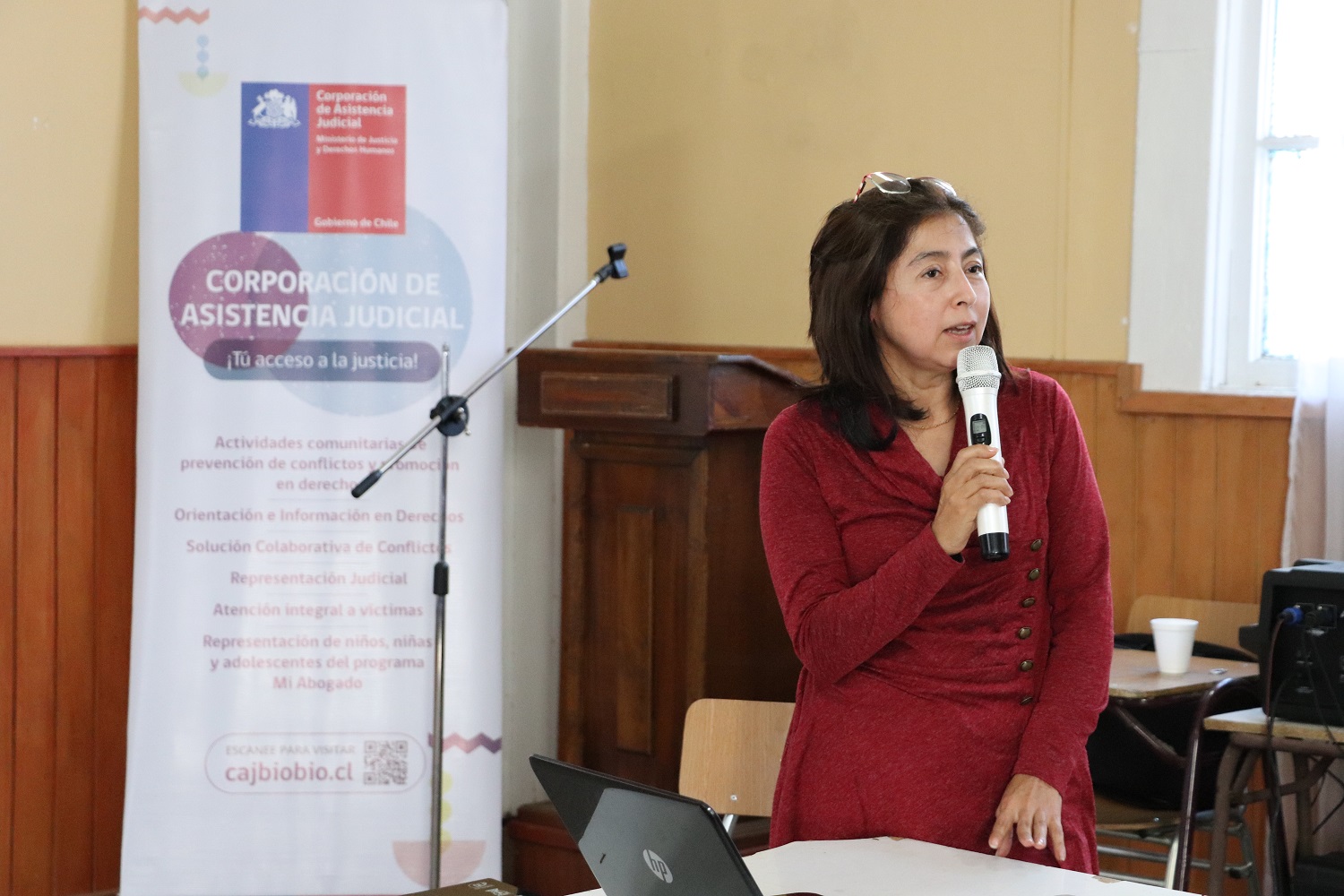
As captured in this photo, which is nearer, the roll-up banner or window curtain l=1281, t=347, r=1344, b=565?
window curtain l=1281, t=347, r=1344, b=565

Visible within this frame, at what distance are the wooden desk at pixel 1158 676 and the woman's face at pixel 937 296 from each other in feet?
3.64

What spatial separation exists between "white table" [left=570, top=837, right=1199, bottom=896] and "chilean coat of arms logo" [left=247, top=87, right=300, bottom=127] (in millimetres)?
2563

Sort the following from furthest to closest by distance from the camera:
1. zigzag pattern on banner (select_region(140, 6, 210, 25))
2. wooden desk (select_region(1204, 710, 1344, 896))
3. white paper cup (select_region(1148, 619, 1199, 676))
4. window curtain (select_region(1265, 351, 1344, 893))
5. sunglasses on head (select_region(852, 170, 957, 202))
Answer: zigzag pattern on banner (select_region(140, 6, 210, 25)), window curtain (select_region(1265, 351, 1344, 893)), white paper cup (select_region(1148, 619, 1199, 676)), wooden desk (select_region(1204, 710, 1344, 896)), sunglasses on head (select_region(852, 170, 957, 202))

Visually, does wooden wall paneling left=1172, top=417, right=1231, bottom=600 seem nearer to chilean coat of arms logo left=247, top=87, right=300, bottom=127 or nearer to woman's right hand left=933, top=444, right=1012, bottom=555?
woman's right hand left=933, top=444, right=1012, bottom=555

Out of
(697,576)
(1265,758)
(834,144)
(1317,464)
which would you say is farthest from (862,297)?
(834,144)

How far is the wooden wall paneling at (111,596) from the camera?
151 inches

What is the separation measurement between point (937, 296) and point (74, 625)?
2.74 m

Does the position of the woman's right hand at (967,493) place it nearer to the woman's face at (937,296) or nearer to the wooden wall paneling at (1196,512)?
the woman's face at (937,296)

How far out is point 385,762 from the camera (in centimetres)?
370

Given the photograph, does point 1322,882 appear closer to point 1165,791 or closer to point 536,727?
point 1165,791

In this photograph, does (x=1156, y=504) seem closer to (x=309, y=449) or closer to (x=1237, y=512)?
(x=1237, y=512)

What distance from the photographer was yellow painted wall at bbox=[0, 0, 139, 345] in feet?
12.0

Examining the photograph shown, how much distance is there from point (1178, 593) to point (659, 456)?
4.48 ft

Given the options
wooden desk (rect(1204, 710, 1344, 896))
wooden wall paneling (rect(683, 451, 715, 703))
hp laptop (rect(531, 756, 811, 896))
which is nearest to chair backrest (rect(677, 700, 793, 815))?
wooden desk (rect(1204, 710, 1344, 896))
